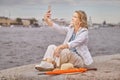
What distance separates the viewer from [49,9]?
5504 millimetres

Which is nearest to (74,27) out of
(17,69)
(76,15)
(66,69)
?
(76,15)

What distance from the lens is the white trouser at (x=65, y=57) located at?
5.36 metres

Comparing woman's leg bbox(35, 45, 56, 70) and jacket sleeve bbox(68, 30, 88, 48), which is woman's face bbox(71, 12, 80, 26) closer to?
jacket sleeve bbox(68, 30, 88, 48)

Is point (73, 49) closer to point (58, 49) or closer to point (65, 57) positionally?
point (65, 57)

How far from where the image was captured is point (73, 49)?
18.1 feet

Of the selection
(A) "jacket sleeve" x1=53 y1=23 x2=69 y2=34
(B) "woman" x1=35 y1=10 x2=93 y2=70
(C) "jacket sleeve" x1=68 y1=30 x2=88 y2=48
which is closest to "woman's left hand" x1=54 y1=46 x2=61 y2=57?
(B) "woman" x1=35 y1=10 x2=93 y2=70

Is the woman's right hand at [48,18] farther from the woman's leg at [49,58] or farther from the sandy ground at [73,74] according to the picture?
the sandy ground at [73,74]

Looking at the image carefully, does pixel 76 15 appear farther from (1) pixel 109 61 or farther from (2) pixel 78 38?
(1) pixel 109 61

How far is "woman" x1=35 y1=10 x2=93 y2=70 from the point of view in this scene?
5359 mm

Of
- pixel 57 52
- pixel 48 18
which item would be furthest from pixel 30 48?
pixel 57 52

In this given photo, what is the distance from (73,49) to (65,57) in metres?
0.17

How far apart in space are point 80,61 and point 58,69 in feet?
0.94

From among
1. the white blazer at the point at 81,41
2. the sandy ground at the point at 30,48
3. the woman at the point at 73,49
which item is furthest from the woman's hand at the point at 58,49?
the sandy ground at the point at 30,48

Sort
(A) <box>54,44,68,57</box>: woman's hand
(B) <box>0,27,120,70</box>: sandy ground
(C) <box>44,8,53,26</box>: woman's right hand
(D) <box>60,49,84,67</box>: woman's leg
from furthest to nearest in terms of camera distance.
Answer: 1. (B) <box>0,27,120,70</box>: sandy ground
2. (C) <box>44,8,53,26</box>: woman's right hand
3. (D) <box>60,49,84,67</box>: woman's leg
4. (A) <box>54,44,68,57</box>: woman's hand
